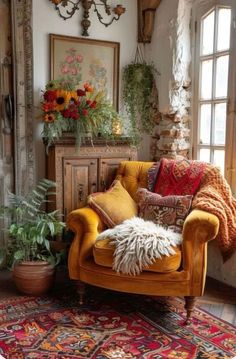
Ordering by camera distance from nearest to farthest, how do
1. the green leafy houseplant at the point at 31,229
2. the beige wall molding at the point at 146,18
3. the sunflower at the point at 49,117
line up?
the green leafy houseplant at the point at 31,229 → the sunflower at the point at 49,117 → the beige wall molding at the point at 146,18

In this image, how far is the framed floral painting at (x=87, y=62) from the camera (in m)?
3.38

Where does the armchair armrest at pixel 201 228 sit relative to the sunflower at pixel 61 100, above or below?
below

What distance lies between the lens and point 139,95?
3709 mm

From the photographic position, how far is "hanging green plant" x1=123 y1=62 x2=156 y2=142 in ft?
12.0

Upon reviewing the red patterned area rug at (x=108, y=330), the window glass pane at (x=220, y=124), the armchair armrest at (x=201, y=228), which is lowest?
the red patterned area rug at (x=108, y=330)

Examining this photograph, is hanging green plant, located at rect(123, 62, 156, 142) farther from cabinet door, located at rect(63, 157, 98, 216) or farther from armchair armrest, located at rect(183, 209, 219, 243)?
armchair armrest, located at rect(183, 209, 219, 243)

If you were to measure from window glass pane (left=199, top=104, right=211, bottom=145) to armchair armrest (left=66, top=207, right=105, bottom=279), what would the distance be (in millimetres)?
1378

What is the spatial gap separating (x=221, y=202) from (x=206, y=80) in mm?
1253

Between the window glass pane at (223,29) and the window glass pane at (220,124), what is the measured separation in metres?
0.48

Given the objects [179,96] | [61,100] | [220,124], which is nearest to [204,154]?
[220,124]

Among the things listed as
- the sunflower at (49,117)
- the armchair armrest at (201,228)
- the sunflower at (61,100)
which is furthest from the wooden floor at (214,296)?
the sunflower at (61,100)

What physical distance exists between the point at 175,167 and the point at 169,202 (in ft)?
1.26

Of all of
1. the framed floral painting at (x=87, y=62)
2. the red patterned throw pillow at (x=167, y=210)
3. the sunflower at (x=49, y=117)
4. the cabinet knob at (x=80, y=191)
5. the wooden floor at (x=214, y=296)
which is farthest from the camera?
the framed floral painting at (x=87, y=62)

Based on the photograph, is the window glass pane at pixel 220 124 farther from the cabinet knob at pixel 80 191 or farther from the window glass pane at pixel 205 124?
the cabinet knob at pixel 80 191
